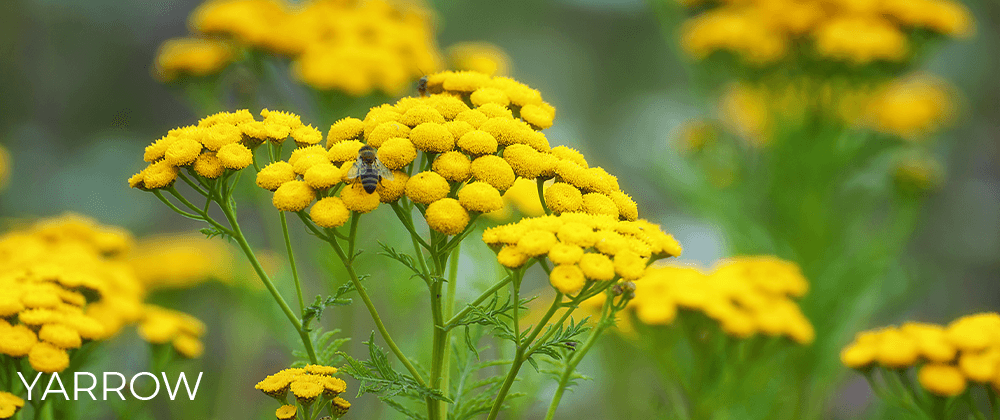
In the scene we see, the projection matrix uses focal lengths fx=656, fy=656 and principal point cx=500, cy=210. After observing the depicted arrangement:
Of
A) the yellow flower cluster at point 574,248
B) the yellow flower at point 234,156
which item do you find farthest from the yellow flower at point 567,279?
the yellow flower at point 234,156

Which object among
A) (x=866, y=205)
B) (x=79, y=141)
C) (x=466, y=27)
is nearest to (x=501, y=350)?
(x=866, y=205)

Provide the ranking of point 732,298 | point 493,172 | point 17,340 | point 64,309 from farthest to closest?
point 732,298 < point 64,309 < point 17,340 < point 493,172

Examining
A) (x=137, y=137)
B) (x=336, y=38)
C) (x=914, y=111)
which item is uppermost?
(x=137, y=137)

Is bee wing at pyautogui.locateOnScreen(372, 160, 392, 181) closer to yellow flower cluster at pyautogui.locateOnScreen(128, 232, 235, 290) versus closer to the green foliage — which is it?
the green foliage

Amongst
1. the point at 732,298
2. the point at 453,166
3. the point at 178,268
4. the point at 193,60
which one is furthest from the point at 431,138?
the point at 178,268

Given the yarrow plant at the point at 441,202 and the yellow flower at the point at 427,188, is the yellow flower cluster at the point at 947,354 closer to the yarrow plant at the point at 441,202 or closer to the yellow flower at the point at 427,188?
the yarrow plant at the point at 441,202

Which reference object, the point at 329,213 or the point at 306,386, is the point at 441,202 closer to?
the point at 329,213
